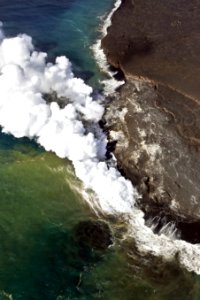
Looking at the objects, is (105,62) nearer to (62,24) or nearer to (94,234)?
(62,24)

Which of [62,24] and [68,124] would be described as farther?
[62,24]

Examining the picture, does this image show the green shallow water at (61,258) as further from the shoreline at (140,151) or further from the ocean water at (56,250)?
the shoreline at (140,151)

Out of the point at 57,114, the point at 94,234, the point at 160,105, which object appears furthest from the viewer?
the point at 160,105

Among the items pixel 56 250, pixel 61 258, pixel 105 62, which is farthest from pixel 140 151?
pixel 105 62

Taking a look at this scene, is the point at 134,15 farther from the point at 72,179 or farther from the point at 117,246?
the point at 117,246

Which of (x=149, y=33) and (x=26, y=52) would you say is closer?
(x=26, y=52)

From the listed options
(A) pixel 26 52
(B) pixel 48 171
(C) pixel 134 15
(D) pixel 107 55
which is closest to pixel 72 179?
(B) pixel 48 171

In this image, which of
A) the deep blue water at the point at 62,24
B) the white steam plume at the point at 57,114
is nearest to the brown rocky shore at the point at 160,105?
the white steam plume at the point at 57,114
